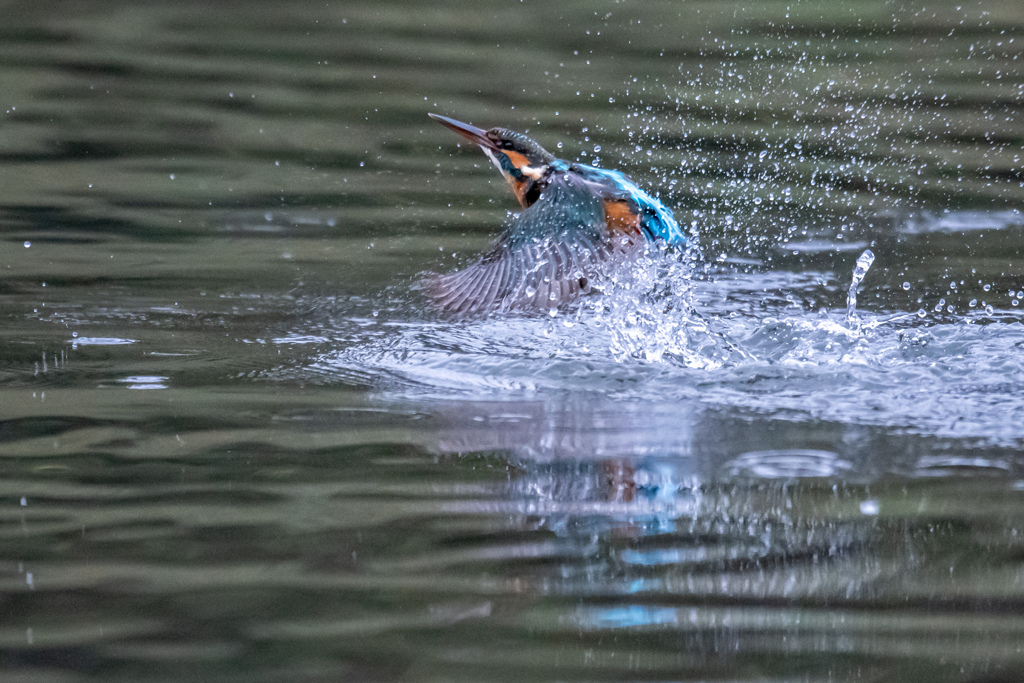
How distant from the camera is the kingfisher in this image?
4.25 meters

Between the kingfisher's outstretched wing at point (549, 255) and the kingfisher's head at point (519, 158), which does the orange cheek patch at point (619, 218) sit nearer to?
the kingfisher's outstretched wing at point (549, 255)

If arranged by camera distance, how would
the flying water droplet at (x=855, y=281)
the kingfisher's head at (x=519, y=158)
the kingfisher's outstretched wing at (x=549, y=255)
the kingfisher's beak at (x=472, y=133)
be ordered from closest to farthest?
the kingfisher's outstretched wing at (x=549, y=255) → the flying water droplet at (x=855, y=281) → the kingfisher's head at (x=519, y=158) → the kingfisher's beak at (x=472, y=133)

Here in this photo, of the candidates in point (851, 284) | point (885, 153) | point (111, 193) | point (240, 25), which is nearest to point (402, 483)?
point (851, 284)

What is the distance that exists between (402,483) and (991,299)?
109 inches

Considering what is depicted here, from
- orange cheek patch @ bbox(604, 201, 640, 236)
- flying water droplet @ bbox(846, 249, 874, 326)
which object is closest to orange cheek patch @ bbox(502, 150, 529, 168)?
orange cheek patch @ bbox(604, 201, 640, 236)

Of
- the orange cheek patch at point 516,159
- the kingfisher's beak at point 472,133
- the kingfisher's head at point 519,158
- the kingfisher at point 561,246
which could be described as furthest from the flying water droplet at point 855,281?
the kingfisher's beak at point 472,133

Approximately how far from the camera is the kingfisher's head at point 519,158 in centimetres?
511

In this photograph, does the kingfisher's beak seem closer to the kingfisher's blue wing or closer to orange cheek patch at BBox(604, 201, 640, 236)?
the kingfisher's blue wing

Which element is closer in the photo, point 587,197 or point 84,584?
point 84,584

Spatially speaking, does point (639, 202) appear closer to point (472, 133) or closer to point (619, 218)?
point (619, 218)

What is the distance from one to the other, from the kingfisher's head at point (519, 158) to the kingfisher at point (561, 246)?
34cm

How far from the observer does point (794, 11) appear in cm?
1005

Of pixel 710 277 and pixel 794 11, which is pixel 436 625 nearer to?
pixel 710 277

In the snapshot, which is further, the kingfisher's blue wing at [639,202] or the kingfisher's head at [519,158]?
the kingfisher's head at [519,158]
